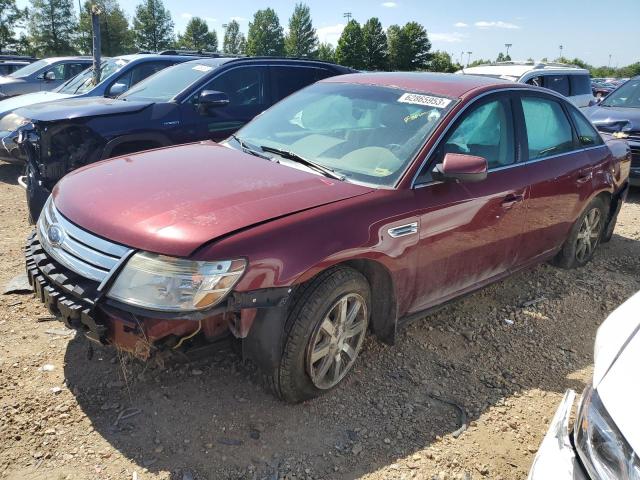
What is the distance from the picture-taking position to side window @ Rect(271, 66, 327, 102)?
6.77 meters

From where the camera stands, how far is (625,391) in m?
1.56

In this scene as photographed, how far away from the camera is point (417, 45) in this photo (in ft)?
252

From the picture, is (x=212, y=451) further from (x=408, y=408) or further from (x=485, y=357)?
(x=485, y=357)

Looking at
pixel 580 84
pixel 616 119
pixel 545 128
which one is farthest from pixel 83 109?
pixel 580 84

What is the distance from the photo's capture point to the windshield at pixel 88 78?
26.0 feet

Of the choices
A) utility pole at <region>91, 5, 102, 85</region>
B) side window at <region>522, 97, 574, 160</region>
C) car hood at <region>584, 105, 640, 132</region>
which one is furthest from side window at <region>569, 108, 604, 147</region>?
utility pole at <region>91, 5, 102, 85</region>

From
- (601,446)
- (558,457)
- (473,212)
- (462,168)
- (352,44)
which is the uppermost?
(352,44)

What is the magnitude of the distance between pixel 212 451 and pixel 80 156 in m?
3.61

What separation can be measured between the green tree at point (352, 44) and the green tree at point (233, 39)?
108 ft

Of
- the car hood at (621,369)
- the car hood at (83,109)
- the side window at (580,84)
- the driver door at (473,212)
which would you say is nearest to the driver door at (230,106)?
the car hood at (83,109)

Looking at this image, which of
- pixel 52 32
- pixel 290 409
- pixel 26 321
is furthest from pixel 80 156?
pixel 52 32

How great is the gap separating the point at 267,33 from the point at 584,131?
99595 millimetres

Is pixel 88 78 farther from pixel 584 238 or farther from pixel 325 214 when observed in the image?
pixel 584 238

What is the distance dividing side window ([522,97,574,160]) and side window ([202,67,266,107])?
3491 mm
